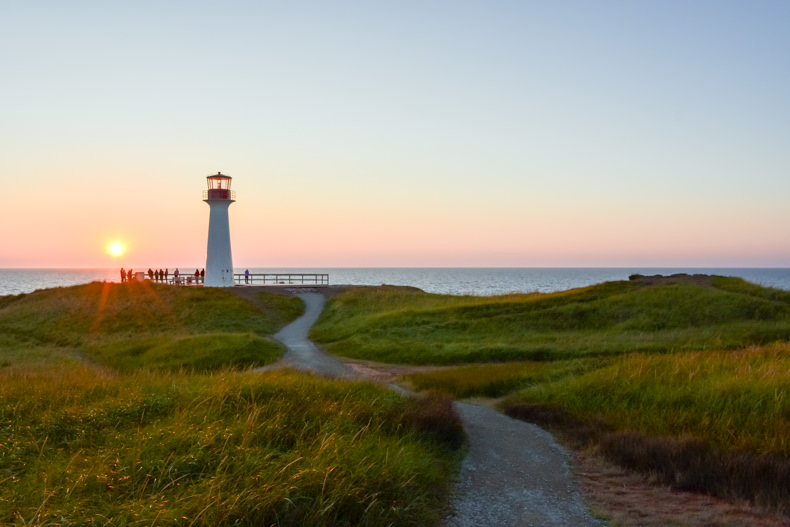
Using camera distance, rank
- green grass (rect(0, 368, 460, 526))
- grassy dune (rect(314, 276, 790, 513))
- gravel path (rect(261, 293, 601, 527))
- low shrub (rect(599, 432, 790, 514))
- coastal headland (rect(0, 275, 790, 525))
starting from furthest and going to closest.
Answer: grassy dune (rect(314, 276, 790, 513)) → low shrub (rect(599, 432, 790, 514)) → gravel path (rect(261, 293, 601, 527)) → coastal headland (rect(0, 275, 790, 525)) → green grass (rect(0, 368, 460, 526))

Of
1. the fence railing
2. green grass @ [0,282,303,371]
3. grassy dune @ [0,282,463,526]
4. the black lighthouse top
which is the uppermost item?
the black lighthouse top

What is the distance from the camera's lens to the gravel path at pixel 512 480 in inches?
314

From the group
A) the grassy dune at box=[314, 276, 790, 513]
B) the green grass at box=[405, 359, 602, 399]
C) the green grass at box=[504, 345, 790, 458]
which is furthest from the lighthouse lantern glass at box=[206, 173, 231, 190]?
the green grass at box=[504, 345, 790, 458]

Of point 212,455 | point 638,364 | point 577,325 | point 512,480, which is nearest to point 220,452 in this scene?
point 212,455

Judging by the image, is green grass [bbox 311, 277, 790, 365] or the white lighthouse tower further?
the white lighthouse tower

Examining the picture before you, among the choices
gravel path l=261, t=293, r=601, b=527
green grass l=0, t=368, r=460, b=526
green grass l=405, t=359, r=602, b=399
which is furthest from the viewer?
green grass l=405, t=359, r=602, b=399

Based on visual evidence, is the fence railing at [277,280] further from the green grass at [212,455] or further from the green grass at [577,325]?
the green grass at [212,455]

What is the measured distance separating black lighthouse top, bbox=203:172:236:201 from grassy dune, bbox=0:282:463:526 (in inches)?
1736

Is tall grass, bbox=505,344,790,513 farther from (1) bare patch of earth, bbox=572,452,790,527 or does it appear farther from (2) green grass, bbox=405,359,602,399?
(2) green grass, bbox=405,359,602,399

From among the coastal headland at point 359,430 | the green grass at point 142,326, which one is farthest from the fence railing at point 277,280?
the coastal headland at point 359,430

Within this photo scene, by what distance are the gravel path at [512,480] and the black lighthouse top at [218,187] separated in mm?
44662

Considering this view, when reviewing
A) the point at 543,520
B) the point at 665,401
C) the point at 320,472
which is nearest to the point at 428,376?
the point at 665,401

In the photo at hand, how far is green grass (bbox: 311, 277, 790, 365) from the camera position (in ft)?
81.9

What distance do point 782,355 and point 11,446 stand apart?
2003 centimetres
